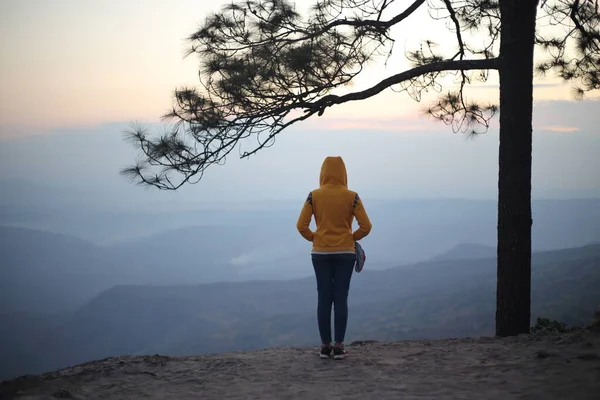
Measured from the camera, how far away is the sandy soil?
13.7 ft

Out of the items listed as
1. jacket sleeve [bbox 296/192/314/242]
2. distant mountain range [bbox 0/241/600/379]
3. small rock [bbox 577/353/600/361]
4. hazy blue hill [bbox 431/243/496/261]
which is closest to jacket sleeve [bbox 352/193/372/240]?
jacket sleeve [bbox 296/192/314/242]

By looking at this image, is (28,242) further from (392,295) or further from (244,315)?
(392,295)

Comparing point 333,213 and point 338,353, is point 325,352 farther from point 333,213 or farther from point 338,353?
point 333,213

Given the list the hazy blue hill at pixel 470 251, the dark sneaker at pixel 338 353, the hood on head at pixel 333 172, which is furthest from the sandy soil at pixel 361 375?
the hazy blue hill at pixel 470 251

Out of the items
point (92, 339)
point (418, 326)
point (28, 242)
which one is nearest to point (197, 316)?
point (92, 339)

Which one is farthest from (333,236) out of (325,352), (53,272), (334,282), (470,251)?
(53,272)

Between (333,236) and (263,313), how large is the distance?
96.9 m

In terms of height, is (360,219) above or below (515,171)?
below

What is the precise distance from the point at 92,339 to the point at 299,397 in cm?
11957

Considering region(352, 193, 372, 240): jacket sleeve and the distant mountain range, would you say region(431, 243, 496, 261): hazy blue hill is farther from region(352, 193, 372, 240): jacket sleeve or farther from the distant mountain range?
region(352, 193, 372, 240): jacket sleeve

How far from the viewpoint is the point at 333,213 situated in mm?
5137

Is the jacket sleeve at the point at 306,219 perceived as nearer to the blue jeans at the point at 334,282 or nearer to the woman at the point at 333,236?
the woman at the point at 333,236

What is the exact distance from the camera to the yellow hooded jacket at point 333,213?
Result: 202 inches

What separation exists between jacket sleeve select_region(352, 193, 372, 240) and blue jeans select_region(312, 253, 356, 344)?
22cm
